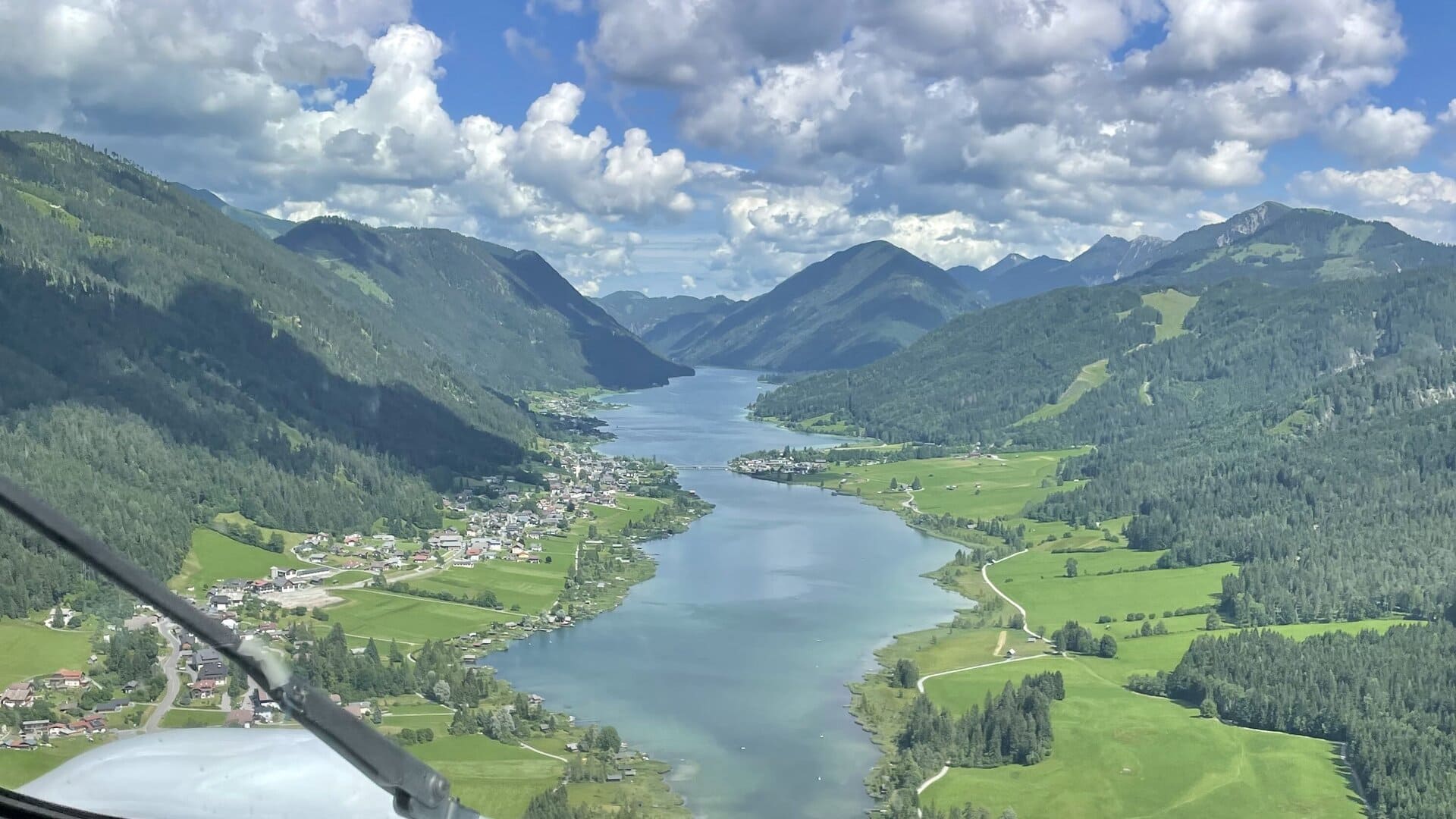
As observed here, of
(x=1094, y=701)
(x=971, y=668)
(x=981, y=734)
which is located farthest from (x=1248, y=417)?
(x=981, y=734)

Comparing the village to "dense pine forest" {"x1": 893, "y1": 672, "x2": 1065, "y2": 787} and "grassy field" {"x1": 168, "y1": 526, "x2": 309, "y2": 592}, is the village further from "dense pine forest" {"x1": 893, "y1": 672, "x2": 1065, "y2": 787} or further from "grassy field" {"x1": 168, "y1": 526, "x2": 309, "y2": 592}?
"dense pine forest" {"x1": 893, "y1": 672, "x2": 1065, "y2": 787}

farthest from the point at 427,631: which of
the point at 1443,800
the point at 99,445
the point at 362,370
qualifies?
the point at 362,370

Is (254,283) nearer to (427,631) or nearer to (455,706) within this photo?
(427,631)

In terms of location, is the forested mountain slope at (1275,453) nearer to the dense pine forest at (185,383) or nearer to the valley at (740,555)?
the valley at (740,555)

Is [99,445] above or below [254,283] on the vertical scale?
below

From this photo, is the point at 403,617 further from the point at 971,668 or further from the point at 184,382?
the point at 184,382
